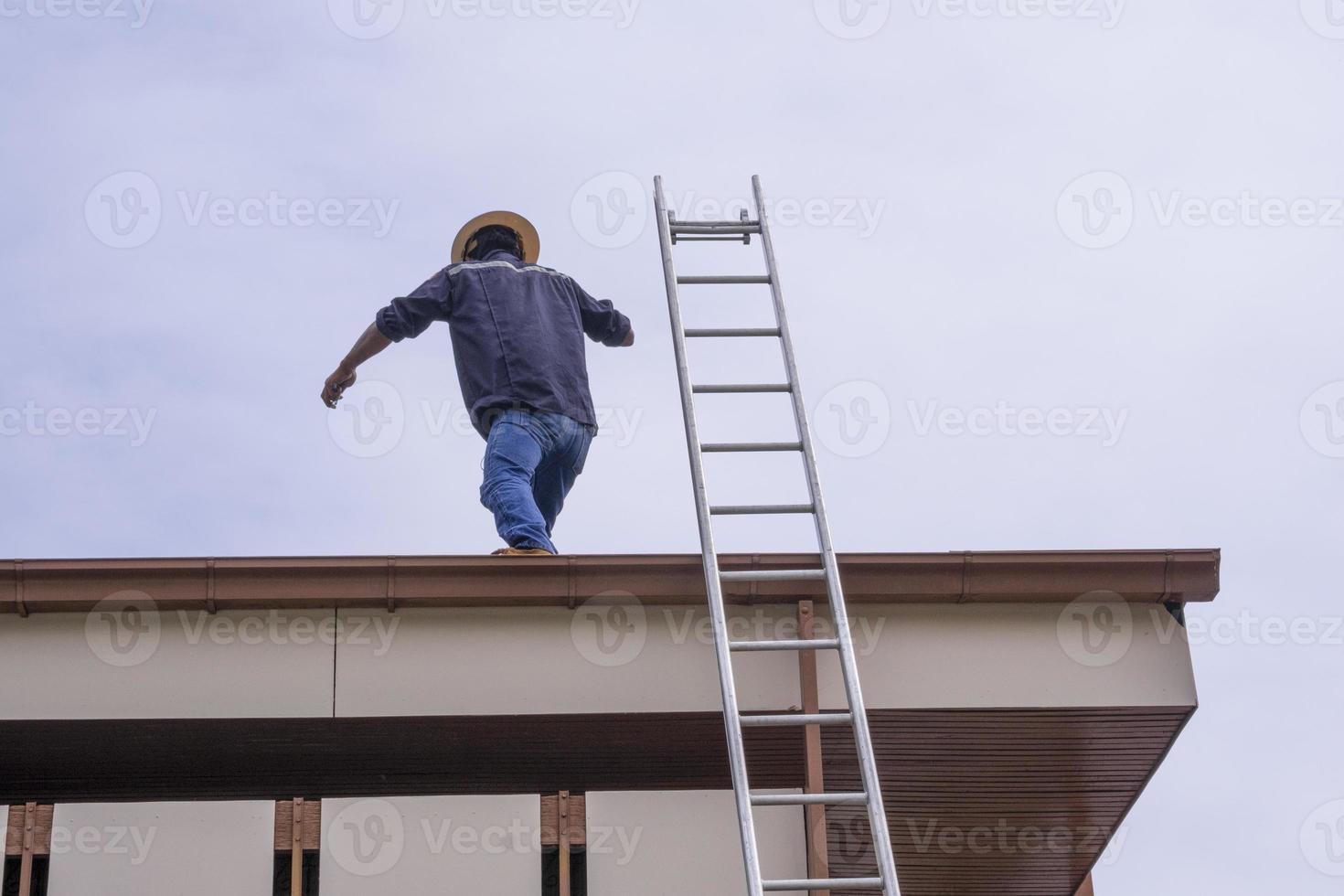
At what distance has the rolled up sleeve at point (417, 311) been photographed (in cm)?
801

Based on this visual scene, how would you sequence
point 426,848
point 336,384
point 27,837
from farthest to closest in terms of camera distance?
point 336,384
point 426,848
point 27,837

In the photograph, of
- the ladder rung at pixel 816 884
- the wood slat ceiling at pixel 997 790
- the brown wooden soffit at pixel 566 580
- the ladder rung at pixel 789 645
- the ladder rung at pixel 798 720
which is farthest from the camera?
the wood slat ceiling at pixel 997 790

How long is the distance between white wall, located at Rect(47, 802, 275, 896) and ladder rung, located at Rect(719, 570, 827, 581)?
6.17ft

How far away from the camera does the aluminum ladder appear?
5.72 metres

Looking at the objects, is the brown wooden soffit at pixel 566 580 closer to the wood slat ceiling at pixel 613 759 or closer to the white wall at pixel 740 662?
the white wall at pixel 740 662

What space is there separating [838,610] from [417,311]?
2.66 m

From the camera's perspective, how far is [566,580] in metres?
6.93

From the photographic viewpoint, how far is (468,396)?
8188 millimetres

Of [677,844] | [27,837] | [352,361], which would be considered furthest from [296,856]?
[352,361]

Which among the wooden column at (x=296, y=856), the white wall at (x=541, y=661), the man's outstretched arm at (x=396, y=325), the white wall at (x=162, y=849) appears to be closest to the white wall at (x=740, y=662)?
the white wall at (x=541, y=661)

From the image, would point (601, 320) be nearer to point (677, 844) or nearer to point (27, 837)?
point (677, 844)

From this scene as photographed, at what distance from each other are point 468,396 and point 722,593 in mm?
1829

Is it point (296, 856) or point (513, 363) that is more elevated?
point (513, 363)

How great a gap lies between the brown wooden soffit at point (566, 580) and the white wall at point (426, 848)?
Result: 32.7 inches
